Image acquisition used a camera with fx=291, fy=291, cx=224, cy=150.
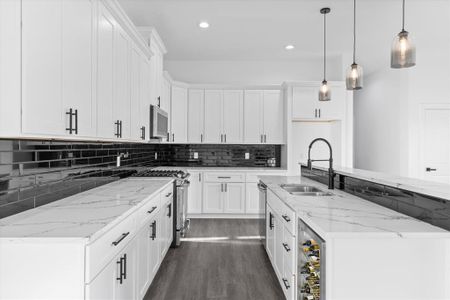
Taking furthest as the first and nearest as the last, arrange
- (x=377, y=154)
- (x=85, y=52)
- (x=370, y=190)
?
1. (x=377, y=154)
2. (x=370, y=190)
3. (x=85, y=52)

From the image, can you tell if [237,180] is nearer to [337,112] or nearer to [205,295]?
[337,112]

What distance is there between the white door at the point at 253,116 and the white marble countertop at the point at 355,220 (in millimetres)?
3222

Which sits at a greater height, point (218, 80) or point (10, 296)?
point (218, 80)

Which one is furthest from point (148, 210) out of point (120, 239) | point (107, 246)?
point (107, 246)

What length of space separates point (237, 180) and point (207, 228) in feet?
3.38

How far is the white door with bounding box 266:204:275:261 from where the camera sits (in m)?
2.85

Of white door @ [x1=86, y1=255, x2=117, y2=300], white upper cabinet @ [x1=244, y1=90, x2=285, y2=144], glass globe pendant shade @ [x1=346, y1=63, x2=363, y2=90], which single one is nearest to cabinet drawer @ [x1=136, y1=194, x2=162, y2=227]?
white door @ [x1=86, y1=255, x2=117, y2=300]

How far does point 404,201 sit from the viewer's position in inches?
68.4

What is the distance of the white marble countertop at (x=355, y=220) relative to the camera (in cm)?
137

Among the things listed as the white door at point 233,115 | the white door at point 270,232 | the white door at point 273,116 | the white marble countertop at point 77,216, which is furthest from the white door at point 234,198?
the white marble countertop at point 77,216

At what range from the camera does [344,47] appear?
4.85 meters

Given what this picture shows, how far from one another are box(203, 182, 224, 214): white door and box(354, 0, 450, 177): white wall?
11.0ft

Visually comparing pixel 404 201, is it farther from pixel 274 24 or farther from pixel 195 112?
pixel 195 112

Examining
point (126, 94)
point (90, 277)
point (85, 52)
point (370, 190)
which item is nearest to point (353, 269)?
point (370, 190)
